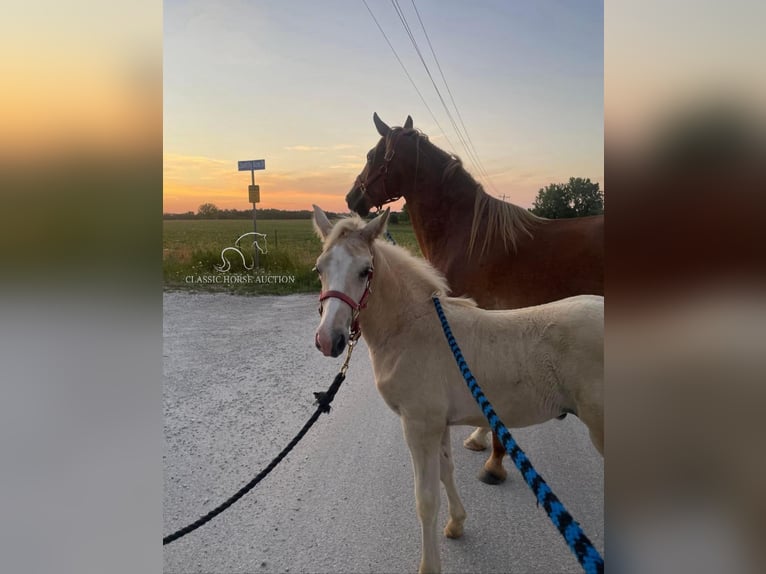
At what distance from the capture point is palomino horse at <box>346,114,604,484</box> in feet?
10.4

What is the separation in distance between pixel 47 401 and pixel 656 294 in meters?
1.00

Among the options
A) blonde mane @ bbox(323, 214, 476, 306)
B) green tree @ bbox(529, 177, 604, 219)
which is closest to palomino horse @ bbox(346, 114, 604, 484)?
green tree @ bbox(529, 177, 604, 219)

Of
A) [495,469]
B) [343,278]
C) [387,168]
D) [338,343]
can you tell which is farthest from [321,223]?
[495,469]

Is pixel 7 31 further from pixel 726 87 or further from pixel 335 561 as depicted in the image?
pixel 335 561

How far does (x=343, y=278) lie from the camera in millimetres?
1872

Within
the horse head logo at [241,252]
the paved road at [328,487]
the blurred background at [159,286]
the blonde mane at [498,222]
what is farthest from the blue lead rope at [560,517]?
the horse head logo at [241,252]

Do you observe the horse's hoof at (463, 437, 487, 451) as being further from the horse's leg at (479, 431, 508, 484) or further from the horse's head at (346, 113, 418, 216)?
the horse's head at (346, 113, 418, 216)

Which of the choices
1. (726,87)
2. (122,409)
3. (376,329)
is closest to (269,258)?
(376,329)

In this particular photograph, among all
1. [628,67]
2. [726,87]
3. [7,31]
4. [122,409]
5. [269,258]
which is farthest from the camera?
[269,258]

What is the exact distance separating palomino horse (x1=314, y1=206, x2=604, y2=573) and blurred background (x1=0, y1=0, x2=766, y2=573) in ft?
3.28

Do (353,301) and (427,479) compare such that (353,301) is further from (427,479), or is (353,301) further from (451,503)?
(451,503)

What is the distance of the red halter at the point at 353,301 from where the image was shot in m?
1.84

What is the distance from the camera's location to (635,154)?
1.89 ft

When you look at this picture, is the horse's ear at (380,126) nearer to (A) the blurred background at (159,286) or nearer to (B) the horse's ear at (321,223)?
(B) the horse's ear at (321,223)
